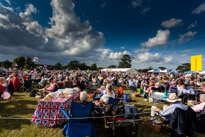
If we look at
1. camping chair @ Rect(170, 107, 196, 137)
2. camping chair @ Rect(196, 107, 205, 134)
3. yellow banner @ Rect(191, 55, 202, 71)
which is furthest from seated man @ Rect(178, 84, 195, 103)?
camping chair @ Rect(170, 107, 196, 137)

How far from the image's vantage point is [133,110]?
3309 millimetres

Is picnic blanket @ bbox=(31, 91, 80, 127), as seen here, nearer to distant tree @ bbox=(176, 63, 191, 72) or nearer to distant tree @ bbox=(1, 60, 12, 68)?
distant tree @ bbox=(1, 60, 12, 68)

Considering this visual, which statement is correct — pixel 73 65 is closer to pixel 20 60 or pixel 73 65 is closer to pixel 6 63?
pixel 20 60

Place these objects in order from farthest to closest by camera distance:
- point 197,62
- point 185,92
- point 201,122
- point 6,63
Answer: point 6,63, point 197,62, point 185,92, point 201,122

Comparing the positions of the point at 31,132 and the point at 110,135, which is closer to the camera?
the point at 110,135

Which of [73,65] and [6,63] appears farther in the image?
[73,65]

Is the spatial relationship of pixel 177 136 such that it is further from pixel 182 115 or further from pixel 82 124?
pixel 82 124

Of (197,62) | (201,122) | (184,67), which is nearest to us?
(201,122)

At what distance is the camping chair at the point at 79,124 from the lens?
263cm

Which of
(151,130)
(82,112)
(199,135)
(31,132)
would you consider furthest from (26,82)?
(199,135)

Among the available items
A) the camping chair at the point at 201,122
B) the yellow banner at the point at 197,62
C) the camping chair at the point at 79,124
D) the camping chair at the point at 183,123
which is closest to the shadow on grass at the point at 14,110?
the camping chair at the point at 79,124

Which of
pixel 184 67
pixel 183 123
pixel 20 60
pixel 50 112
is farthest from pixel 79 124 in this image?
pixel 184 67

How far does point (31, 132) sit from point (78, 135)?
173cm

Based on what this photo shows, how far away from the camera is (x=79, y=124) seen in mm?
2682
